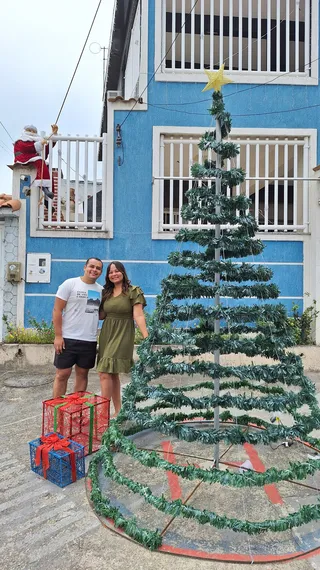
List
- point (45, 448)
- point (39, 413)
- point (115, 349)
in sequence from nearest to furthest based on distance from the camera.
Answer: point (45, 448), point (115, 349), point (39, 413)

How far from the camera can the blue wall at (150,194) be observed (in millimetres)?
6625

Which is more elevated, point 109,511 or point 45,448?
point 45,448

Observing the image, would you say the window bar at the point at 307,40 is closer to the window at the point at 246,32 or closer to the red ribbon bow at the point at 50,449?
the window at the point at 246,32

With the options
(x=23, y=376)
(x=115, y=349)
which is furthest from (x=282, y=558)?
(x=23, y=376)

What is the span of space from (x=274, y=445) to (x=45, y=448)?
1920mm

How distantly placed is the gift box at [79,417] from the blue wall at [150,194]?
11.0ft

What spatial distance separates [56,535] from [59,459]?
21.8 inches

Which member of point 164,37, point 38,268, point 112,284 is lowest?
point 112,284

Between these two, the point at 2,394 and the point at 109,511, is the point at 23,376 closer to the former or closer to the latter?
the point at 2,394

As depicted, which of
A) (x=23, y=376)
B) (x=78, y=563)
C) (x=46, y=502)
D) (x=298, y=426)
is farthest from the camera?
(x=23, y=376)

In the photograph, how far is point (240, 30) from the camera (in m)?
7.20

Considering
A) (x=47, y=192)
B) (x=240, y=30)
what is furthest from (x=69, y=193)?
(x=240, y=30)

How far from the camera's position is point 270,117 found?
6.97m

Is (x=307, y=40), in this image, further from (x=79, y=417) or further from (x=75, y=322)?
(x=79, y=417)
